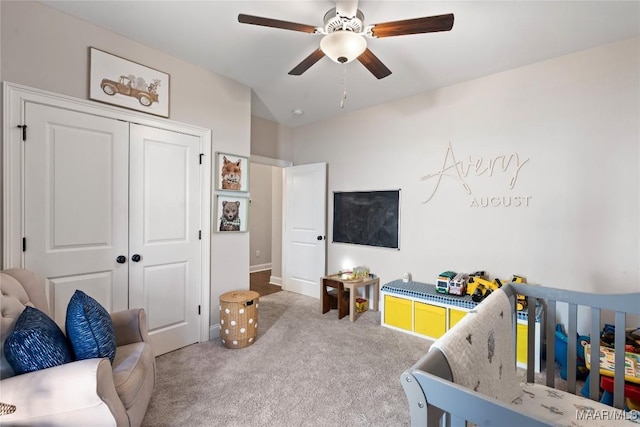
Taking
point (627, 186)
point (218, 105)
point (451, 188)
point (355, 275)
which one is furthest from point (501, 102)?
point (218, 105)

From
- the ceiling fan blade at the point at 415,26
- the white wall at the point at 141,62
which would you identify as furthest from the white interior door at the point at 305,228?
the ceiling fan blade at the point at 415,26

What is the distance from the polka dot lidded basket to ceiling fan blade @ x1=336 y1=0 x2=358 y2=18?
234 centimetres

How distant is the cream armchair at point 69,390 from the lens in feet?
3.63

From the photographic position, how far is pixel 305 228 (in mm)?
4227

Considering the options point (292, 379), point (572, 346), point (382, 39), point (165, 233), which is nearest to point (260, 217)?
point (165, 233)

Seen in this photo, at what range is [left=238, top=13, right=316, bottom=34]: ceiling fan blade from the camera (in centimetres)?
159

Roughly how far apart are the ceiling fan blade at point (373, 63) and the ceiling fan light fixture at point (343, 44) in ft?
0.44

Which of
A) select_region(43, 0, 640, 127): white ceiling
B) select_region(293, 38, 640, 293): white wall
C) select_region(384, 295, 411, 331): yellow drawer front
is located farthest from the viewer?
select_region(384, 295, 411, 331): yellow drawer front

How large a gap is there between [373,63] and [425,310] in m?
2.32

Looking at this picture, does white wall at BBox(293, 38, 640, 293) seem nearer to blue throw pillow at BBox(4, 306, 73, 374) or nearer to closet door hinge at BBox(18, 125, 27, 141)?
blue throw pillow at BBox(4, 306, 73, 374)

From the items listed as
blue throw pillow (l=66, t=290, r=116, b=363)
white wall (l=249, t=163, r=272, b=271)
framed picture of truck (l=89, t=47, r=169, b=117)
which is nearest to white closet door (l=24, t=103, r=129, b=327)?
framed picture of truck (l=89, t=47, r=169, b=117)

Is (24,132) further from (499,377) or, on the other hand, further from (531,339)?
(531,339)

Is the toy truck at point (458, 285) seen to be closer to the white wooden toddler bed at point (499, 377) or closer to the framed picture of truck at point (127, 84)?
the white wooden toddler bed at point (499, 377)

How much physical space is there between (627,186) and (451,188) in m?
1.29
